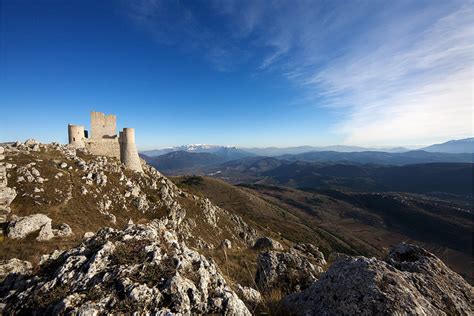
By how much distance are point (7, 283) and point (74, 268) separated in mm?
2821

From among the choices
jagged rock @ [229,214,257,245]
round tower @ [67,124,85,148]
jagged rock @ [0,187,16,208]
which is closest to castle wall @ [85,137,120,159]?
round tower @ [67,124,85,148]

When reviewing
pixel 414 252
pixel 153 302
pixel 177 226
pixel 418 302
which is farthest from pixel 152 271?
pixel 177 226

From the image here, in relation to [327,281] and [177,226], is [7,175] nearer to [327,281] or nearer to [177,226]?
[177,226]

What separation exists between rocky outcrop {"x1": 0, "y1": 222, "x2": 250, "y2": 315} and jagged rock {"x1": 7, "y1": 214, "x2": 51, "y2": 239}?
17609 millimetres

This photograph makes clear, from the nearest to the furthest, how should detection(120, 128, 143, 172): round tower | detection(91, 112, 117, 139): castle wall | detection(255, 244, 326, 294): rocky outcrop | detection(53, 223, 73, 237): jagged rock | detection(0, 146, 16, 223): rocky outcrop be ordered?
detection(255, 244, 326, 294): rocky outcrop → detection(53, 223, 73, 237): jagged rock → detection(0, 146, 16, 223): rocky outcrop → detection(91, 112, 117, 139): castle wall → detection(120, 128, 143, 172): round tower

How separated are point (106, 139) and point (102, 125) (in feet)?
10.7

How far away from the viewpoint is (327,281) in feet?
19.0

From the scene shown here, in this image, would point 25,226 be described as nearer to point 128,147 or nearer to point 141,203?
point 141,203

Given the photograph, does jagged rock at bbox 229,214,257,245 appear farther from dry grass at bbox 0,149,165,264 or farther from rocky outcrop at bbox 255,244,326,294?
rocky outcrop at bbox 255,244,326,294

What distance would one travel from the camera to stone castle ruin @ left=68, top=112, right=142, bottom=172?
5144 cm

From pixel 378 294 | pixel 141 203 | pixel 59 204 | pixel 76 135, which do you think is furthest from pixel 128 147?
pixel 378 294

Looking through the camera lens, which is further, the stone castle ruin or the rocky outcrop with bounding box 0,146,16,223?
the stone castle ruin

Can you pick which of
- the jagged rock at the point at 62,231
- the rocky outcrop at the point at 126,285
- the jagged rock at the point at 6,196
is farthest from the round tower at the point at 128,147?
the rocky outcrop at the point at 126,285

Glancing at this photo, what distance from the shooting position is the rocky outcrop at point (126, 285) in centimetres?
474
